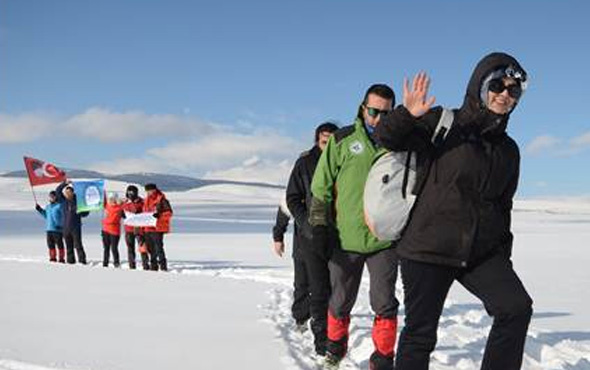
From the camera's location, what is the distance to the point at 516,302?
2.85m

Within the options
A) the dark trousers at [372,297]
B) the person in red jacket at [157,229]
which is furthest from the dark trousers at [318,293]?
the person in red jacket at [157,229]

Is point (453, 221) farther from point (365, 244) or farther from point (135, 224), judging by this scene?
point (135, 224)

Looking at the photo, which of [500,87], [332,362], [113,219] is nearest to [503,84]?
[500,87]

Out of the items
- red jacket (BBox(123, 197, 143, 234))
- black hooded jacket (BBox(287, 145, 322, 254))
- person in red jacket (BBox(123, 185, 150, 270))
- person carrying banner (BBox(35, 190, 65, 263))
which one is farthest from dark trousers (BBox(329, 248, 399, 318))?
person carrying banner (BBox(35, 190, 65, 263))

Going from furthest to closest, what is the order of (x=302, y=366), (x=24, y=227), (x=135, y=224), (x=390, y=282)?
(x=24, y=227) < (x=135, y=224) < (x=302, y=366) < (x=390, y=282)

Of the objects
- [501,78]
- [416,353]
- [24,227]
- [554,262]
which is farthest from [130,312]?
[24,227]

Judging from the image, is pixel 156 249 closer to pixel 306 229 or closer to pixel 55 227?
pixel 55 227

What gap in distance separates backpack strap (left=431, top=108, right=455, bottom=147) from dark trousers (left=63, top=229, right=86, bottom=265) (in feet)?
34.0

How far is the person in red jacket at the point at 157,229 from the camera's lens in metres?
11.2

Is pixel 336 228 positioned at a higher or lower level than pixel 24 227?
higher

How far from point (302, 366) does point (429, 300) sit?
1476 mm

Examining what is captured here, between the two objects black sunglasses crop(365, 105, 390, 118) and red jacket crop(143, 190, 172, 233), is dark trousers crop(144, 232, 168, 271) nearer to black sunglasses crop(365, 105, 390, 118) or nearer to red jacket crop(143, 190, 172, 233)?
red jacket crop(143, 190, 172, 233)

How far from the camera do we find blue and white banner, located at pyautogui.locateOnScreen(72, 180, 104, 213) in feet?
45.2

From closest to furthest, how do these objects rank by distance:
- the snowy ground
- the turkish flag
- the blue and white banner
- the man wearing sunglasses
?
the man wearing sunglasses, the snowy ground, the blue and white banner, the turkish flag
